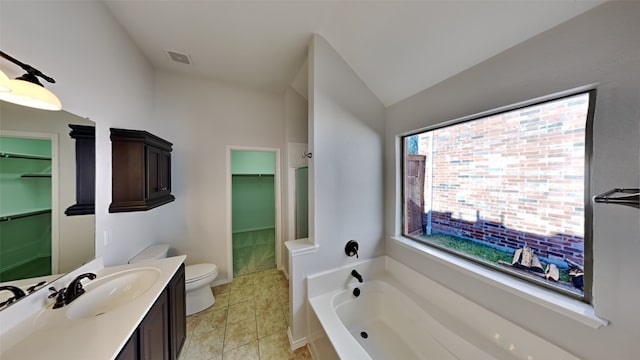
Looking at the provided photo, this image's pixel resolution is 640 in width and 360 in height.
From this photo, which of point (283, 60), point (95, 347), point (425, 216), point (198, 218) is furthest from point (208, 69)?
point (425, 216)

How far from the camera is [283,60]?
2.08m

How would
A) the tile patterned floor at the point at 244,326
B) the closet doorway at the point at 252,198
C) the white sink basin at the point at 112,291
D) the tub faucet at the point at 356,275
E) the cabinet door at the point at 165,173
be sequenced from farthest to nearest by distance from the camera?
the closet doorway at the point at 252,198, the cabinet door at the point at 165,173, the tub faucet at the point at 356,275, the tile patterned floor at the point at 244,326, the white sink basin at the point at 112,291

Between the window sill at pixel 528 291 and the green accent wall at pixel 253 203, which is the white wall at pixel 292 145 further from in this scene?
the green accent wall at pixel 253 203

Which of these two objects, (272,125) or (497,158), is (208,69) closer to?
(272,125)

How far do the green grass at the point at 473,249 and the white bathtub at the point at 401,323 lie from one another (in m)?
0.35

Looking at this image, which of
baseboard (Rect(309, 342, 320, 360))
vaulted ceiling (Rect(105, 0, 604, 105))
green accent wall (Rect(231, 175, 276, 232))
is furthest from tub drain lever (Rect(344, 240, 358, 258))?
green accent wall (Rect(231, 175, 276, 232))

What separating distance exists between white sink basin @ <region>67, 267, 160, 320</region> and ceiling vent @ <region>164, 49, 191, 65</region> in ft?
7.16

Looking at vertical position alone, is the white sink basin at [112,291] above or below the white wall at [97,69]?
below

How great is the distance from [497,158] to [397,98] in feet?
3.42

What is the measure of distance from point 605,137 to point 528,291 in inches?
36.1

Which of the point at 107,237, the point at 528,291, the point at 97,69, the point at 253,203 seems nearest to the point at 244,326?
the point at 107,237

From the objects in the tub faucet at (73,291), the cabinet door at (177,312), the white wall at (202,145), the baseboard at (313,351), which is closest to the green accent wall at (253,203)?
the white wall at (202,145)

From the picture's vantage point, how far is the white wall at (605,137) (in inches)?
31.1

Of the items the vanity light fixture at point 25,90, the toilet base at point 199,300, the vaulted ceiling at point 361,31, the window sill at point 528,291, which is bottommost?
the toilet base at point 199,300
